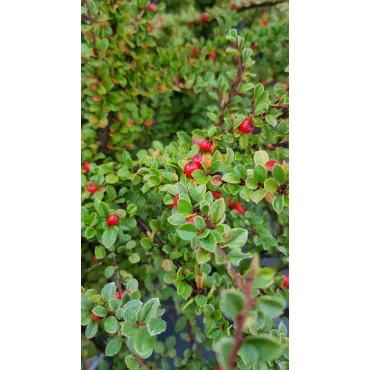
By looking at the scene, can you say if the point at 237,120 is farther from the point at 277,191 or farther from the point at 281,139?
the point at 277,191

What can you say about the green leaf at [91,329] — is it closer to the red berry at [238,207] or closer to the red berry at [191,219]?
the red berry at [191,219]

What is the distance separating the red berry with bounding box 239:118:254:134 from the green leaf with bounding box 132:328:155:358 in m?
0.43

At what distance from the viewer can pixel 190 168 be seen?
0.64m

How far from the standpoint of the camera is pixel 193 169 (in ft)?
2.11

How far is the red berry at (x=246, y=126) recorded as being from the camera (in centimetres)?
76

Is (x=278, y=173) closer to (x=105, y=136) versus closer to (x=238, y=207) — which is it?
(x=238, y=207)

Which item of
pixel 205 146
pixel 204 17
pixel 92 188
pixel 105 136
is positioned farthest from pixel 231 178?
pixel 204 17

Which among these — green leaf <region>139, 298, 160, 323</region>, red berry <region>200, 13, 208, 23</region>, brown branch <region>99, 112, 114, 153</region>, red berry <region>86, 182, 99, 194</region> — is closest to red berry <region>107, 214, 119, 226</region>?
red berry <region>86, 182, 99, 194</region>

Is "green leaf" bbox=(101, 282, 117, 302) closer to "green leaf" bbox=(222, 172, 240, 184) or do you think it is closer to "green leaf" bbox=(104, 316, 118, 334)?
"green leaf" bbox=(104, 316, 118, 334)

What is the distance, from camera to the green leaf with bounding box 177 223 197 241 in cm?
46

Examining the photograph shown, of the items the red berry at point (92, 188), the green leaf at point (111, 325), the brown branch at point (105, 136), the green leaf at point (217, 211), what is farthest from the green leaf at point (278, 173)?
the brown branch at point (105, 136)

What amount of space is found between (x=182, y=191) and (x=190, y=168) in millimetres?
88
